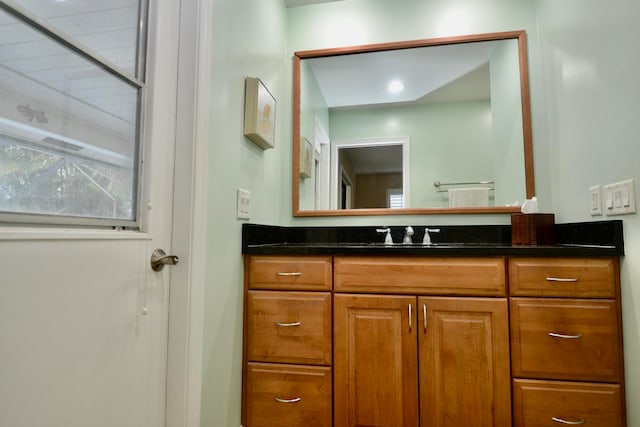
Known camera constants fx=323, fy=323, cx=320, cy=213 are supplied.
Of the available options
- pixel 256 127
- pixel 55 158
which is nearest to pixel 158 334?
pixel 55 158

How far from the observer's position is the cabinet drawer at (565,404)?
1185 mm

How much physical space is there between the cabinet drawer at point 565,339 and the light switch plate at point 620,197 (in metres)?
0.35

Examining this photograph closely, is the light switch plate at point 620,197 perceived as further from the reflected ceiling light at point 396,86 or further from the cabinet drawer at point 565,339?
the reflected ceiling light at point 396,86

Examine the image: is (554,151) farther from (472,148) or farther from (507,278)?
(507,278)

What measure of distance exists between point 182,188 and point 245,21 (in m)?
0.92

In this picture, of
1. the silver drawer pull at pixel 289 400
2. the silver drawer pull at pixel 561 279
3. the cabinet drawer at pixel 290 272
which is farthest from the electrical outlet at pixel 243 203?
the silver drawer pull at pixel 561 279

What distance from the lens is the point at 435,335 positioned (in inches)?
51.6

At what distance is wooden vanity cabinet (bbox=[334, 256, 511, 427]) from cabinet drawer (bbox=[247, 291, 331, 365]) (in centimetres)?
7

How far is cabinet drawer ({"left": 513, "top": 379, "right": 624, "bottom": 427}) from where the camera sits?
1.18 m

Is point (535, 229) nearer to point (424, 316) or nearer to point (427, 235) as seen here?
point (427, 235)

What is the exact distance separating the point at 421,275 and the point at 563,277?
1.74 ft

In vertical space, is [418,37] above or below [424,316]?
above

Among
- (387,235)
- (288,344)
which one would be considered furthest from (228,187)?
(387,235)

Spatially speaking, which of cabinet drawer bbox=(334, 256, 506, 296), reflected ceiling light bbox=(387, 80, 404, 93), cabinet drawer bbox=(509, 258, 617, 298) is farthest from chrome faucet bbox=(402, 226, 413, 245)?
reflected ceiling light bbox=(387, 80, 404, 93)
